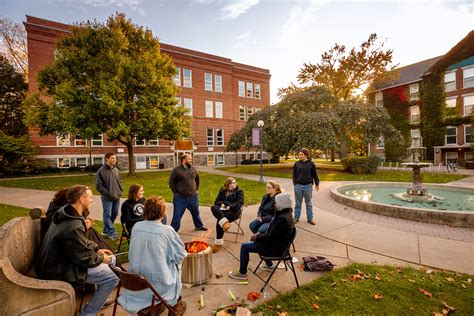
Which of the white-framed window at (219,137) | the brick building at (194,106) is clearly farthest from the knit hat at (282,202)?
the white-framed window at (219,137)

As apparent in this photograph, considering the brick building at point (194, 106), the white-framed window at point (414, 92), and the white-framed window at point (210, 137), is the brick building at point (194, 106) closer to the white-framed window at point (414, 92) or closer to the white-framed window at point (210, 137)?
the white-framed window at point (210, 137)

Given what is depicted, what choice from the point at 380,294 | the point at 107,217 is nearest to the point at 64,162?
the point at 107,217

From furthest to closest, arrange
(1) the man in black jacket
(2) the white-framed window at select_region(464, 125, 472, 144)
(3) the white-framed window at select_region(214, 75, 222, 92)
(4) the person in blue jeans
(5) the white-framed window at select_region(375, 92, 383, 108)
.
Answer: (3) the white-framed window at select_region(214, 75, 222, 92), (5) the white-framed window at select_region(375, 92, 383, 108), (2) the white-framed window at select_region(464, 125, 472, 144), (4) the person in blue jeans, (1) the man in black jacket

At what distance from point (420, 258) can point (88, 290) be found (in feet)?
18.9

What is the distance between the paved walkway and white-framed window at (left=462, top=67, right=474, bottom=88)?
95.8ft

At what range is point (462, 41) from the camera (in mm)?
25750

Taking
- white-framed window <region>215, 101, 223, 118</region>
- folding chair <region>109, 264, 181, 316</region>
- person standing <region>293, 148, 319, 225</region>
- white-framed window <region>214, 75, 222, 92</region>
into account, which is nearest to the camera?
folding chair <region>109, 264, 181, 316</region>

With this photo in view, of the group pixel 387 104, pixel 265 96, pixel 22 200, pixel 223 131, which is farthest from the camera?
pixel 265 96

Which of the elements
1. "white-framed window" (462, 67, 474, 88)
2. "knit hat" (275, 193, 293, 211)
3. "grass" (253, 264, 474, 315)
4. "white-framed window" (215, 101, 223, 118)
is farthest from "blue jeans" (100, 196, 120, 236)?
"white-framed window" (462, 67, 474, 88)

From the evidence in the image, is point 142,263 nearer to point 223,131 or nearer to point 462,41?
point 223,131

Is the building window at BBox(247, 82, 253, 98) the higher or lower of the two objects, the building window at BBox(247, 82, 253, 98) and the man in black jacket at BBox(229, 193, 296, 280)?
the higher

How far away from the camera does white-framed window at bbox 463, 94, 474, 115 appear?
25078mm

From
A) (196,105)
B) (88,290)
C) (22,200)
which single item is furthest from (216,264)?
(196,105)

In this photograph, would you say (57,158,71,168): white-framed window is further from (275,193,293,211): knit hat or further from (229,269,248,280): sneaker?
(275,193,293,211): knit hat
